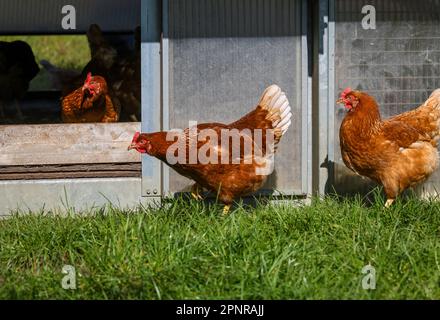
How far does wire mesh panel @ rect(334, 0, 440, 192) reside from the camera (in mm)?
6539

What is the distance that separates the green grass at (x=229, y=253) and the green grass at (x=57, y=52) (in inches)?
297

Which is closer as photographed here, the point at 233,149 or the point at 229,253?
the point at 229,253

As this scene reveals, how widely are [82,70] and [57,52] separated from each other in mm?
5236

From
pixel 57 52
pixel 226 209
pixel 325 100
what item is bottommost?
pixel 226 209

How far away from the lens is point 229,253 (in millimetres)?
4742

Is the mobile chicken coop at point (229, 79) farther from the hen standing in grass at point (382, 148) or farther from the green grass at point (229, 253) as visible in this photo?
the green grass at point (229, 253)

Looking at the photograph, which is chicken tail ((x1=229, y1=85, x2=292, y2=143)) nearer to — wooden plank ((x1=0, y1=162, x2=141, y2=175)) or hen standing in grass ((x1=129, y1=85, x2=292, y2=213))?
hen standing in grass ((x1=129, y1=85, x2=292, y2=213))

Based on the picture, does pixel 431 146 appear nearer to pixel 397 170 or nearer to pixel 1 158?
pixel 397 170

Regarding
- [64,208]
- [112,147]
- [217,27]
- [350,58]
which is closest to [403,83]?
[350,58]

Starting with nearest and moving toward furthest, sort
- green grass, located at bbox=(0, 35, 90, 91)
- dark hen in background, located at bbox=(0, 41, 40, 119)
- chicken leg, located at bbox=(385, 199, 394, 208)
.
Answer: chicken leg, located at bbox=(385, 199, 394, 208), dark hen in background, located at bbox=(0, 41, 40, 119), green grass, located at bbox=(0, 35, 90, 91)

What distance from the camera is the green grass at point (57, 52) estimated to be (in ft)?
42.5

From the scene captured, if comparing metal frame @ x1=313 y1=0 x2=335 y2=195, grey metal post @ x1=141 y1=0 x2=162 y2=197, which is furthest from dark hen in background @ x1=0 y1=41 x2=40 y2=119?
metal frame @ x1=313 y1=0 x2=335 y2=195
